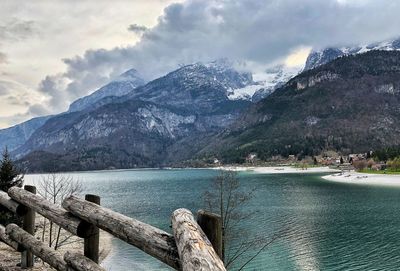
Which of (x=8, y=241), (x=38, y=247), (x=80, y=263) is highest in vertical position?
(x=80, y=263)

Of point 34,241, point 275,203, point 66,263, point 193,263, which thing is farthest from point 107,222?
point 275,203

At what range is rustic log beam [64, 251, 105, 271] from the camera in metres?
6.92

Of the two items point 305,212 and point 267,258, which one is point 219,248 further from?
point 305,212

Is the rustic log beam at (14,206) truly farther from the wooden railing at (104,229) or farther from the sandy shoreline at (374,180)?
the sandy shoreline at (374,180)

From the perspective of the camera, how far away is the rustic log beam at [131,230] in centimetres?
541

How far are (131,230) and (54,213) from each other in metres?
2.99

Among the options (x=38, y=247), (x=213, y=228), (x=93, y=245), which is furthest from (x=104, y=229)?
(x=38, y=247)

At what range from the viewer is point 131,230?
614 cm

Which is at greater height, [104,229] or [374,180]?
[104,229]

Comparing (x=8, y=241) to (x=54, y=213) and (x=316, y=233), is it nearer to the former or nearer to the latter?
(x=54, y=213)

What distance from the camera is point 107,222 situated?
6.72 metres

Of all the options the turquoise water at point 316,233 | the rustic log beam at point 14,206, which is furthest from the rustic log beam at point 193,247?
the turquoise water at point 316,233

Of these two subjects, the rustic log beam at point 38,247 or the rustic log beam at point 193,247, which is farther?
the rustic log beam at point 38,247

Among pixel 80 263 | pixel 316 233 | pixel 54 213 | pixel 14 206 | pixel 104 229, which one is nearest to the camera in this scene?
pixel 104 229
